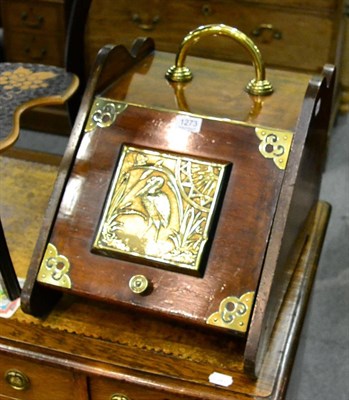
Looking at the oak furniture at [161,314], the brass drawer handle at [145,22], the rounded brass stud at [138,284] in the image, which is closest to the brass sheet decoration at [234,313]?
the oak furniture at [161,314]

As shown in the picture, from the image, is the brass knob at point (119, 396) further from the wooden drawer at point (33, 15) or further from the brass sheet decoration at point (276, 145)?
the wooden drawer at point (33, 15)

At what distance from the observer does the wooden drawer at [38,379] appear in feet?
3.73

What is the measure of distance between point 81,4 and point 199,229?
0.71 meters

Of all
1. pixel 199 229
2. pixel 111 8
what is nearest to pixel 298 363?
pixel 199 229

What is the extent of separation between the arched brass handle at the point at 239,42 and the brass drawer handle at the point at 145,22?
113 cm

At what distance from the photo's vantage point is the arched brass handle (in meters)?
1.15

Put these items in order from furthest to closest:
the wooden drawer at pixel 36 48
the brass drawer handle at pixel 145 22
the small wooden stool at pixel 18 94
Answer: the wooden drawer at pixel 36 48 < the brass drawer handle at pixel 145 22 < the small wooden stool at pixel 18 94

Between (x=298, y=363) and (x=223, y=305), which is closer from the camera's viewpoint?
(x=223, y=305)

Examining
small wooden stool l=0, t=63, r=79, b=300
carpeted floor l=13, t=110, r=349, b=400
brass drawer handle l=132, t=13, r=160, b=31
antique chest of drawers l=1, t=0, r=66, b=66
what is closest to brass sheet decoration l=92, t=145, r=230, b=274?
small wooden stool l=0, t=63, r=79, b=300

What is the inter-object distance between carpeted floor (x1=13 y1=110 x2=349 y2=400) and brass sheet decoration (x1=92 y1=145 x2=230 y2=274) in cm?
46

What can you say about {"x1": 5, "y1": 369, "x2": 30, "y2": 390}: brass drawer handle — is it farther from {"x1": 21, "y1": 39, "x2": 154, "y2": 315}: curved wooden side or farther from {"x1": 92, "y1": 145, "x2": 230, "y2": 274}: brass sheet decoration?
{"x1": 92, "y1": 145, "x2": 230, "y2": 274}: brass sheet decoration

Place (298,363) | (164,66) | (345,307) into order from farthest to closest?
(345,307), (298,363), (164,66)

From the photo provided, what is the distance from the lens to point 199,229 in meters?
1.07

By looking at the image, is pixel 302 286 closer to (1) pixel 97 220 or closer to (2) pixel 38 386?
(1) pixel 97 220
